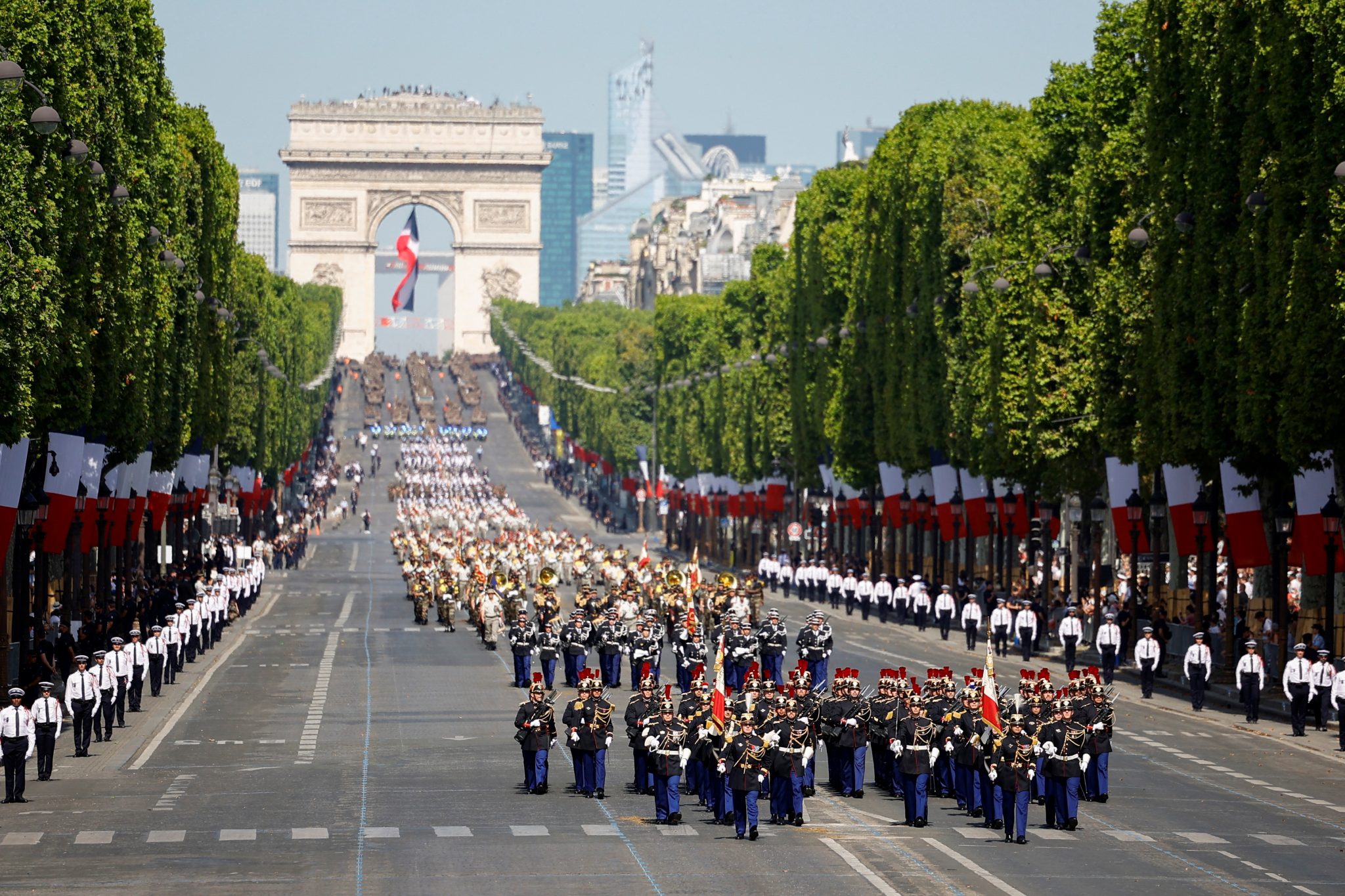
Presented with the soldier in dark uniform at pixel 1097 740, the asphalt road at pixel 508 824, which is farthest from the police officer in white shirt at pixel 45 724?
the soldier in dark uniform at pixel 1097 740

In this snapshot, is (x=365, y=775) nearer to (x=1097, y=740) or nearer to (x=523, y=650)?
(x=1097, y=740)

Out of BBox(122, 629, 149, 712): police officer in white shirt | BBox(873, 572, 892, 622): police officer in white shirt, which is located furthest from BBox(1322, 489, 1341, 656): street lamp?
BBox(873, 572, 892, 622): police officer in white shirt

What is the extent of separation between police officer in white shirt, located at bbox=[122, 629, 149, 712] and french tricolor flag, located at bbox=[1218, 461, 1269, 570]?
20.6m

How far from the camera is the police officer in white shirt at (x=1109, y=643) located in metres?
51.7

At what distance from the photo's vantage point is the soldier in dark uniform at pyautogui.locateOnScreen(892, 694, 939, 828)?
29.8 m

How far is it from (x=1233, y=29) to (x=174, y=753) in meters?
23.5

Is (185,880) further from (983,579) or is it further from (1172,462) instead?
(983,579)

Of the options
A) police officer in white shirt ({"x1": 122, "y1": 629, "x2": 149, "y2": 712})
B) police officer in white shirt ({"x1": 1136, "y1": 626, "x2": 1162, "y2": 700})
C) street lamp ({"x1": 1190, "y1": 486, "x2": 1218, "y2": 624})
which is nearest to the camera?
police officer in white shirt ({"x1": 122, "y1": 629, "x2": 149, "y2": 712})

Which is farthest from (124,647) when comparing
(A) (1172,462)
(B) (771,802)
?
(A) (1172,462)

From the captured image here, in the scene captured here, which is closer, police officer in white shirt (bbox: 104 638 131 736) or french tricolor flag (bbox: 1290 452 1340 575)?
police officer in white shirt (bbox: 104 638 131 736)

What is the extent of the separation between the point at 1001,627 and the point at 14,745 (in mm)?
32362

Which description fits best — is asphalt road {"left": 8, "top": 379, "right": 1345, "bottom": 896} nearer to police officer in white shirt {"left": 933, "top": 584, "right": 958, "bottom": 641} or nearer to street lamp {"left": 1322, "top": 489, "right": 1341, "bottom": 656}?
street lamp {"left": 1322, "top": 489, "right": 1341, "bottom": 656}

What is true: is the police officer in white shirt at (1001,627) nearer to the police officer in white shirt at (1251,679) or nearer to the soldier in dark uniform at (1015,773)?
the police officer in white shirt at (1251,679)

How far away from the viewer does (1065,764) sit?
2952 cm
